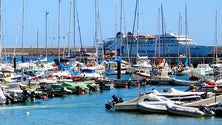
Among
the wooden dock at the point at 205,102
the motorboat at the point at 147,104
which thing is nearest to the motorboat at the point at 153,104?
the motorboat at the point at 147,104

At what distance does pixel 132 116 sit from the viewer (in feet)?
126

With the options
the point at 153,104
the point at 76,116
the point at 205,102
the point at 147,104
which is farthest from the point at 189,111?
the point at 76,116

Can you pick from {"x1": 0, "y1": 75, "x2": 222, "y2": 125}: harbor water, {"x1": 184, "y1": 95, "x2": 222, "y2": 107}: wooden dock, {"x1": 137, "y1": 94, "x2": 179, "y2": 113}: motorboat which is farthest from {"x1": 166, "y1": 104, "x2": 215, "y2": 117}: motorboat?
{"x1": 184, "y1": 95, "x2": 222, "y2": 107}: wooden dock

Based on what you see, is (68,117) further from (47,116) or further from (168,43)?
(168,43)

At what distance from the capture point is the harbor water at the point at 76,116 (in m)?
36.3

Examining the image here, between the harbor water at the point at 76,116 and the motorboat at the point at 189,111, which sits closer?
the harbor water at the point at 76,116

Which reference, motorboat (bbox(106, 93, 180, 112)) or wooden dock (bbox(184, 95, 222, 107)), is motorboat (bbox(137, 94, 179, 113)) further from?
wooden dock (bbox(184, 95, 222, 107))

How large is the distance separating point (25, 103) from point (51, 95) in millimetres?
5634

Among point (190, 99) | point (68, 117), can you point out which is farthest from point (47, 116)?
point (190, 99)

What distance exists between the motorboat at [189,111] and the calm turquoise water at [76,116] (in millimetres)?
409

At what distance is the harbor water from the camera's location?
36.3 meters

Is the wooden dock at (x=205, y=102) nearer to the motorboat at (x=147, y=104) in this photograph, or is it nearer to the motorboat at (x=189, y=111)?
the motorboat at (x=189, y=111)

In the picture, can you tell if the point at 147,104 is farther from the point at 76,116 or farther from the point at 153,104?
the point at 76,116

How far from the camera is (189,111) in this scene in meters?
37.4
